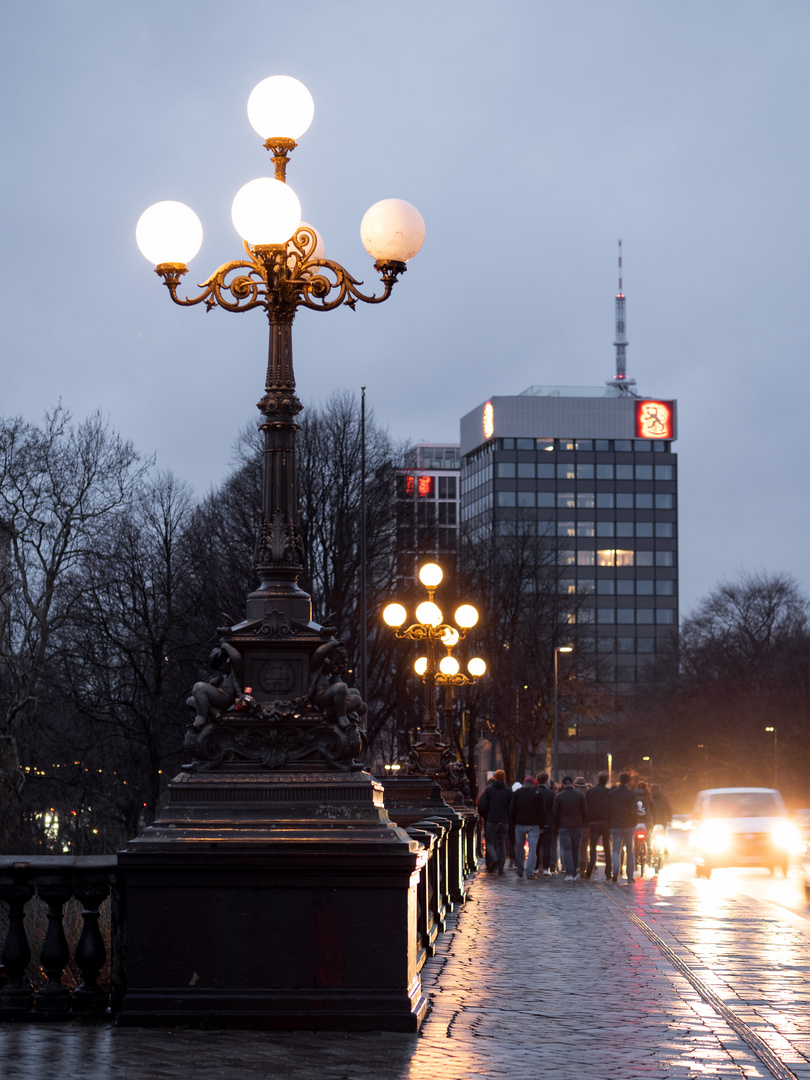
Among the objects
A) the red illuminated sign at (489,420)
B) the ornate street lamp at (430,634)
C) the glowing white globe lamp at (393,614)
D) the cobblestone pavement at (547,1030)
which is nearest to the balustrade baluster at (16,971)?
the cobblestone pavement at (547,1030)

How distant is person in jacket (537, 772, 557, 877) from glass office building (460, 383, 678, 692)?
124 m

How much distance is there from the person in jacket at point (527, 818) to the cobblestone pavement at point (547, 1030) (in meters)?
9.96

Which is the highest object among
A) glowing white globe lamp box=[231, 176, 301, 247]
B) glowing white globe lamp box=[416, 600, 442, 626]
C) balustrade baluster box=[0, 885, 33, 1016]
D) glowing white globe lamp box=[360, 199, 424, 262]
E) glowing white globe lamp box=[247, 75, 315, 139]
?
glowing white globe lamp box=[247, 75, 315, 139]

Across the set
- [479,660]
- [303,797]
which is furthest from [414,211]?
[479,660]

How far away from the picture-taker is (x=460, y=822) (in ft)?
62.3

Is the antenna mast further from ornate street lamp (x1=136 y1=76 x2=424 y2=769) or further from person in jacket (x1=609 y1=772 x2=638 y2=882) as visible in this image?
ornate street lamp (x1=136 y1=76 x2=424 y2=769)

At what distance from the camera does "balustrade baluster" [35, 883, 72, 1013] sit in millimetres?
8492

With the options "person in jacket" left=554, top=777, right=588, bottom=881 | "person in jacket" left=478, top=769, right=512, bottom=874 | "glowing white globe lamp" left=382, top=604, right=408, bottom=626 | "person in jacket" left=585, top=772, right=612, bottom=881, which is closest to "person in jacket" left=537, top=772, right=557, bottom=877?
"person in jacket" left=554, top=777, right=588, bottom=881

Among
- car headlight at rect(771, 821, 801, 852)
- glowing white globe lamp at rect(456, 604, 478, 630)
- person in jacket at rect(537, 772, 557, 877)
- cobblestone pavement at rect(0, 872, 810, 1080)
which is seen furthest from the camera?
car headlight at rect(771, 821, 801, 852)

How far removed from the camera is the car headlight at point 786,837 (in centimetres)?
2847

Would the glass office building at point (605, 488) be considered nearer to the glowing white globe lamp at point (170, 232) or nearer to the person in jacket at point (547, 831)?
the person in jacket at point (547, 831)

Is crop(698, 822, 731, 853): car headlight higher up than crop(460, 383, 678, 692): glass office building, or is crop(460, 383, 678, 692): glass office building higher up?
crop(460, 383, 678, 692): glass office building

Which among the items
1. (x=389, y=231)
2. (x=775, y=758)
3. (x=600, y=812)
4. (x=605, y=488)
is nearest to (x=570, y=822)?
(x=600, y=812)

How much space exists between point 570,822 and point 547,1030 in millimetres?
15608
